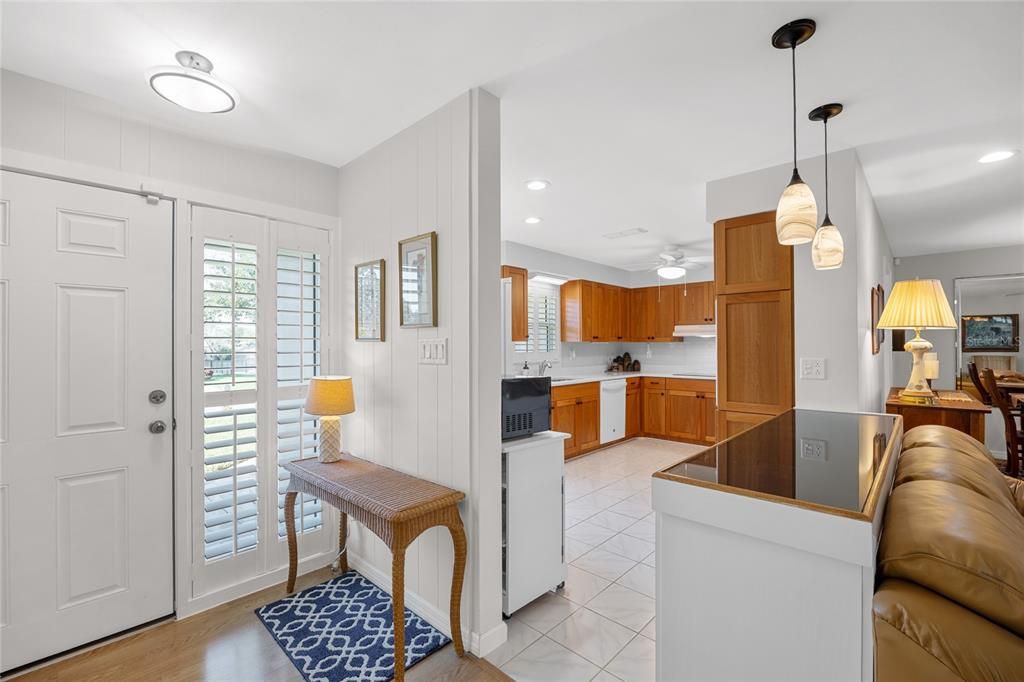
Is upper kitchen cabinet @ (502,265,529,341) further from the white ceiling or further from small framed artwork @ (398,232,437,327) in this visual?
small framed artwork @ (398,232,437,327)

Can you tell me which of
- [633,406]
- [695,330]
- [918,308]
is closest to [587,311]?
[695,330]

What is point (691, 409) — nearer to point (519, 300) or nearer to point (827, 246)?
point (519, 300)

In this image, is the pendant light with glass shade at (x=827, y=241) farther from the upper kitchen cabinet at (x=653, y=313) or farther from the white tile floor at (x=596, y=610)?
the upper kitchen cabinet at (x=653, y=313)

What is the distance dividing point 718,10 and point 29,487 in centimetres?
320

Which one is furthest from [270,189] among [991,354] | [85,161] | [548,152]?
[991,354]

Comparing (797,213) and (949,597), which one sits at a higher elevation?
(797,213)

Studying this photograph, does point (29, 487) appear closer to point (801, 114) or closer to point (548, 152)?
point (548, 152)

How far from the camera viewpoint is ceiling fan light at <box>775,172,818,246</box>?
1.76m

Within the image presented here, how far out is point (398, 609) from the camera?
1794 millimetres

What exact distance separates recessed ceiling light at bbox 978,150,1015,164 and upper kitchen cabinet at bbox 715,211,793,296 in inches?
48.2

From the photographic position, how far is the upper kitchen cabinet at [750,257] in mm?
2787

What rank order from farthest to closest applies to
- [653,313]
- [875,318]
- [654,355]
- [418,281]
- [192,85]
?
[654,355] → [653,313] → [875,318] → [418,281] → [192,85]

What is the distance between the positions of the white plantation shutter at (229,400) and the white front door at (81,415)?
17cm

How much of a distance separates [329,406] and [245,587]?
3.56 ft
